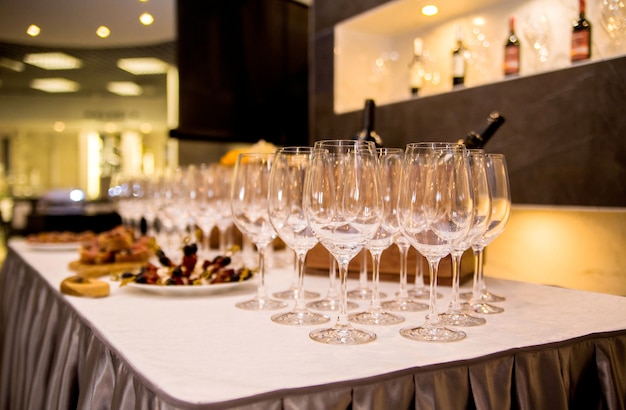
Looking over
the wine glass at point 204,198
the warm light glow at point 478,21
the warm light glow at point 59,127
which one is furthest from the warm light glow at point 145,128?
the wine glass at point 204,198

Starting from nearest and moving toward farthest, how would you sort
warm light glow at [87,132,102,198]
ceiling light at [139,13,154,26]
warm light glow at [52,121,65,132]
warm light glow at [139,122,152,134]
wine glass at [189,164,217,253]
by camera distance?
wine glass at [189,164,217,253]
ceiling light at [139,13,154,26]
warm light glow at [52,121,65,132]
warm light glow at [139,122,152,134]
warm light glow at [87,132,102,198]

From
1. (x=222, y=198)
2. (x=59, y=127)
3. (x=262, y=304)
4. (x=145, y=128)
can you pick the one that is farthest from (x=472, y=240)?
(x=59, y=127)

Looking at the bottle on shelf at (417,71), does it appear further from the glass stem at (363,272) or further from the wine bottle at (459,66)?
the glass stem at (363,272)

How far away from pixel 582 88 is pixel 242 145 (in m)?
3.11

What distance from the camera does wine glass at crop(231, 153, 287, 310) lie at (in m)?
1.11

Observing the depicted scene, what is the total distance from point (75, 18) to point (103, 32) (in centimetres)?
38

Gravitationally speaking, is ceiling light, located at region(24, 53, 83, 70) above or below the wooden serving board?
above

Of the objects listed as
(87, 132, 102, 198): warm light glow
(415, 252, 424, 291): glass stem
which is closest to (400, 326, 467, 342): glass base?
(415, 252, 424, 291): glass stem

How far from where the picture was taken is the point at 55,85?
1023 centimetres

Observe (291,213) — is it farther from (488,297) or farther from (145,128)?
(145,128)

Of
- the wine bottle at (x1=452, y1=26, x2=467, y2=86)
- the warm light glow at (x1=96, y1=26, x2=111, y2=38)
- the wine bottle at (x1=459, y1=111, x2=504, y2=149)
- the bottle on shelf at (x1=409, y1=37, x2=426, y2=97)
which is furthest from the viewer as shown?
the warm light glow at (x1=96, y1=26, x2=111, y2=38)

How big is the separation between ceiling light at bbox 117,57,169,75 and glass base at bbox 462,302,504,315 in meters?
7.07

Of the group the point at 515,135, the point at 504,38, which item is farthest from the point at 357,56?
the point at 515,135

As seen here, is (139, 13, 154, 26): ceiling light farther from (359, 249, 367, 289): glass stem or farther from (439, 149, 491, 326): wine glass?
(439, 149, 491, 326): wine glass
